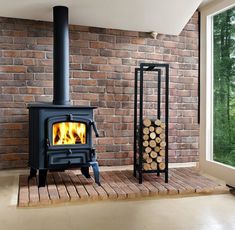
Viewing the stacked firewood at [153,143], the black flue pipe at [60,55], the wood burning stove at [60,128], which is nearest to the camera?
the wood burning stove at [60,128]

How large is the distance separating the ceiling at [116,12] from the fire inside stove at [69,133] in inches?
47.2

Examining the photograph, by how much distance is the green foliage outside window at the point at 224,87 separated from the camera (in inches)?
130

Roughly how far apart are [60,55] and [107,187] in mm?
A: 1391

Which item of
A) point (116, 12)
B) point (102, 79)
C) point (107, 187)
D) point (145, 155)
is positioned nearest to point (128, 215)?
point (107, 187)

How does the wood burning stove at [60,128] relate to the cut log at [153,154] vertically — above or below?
above

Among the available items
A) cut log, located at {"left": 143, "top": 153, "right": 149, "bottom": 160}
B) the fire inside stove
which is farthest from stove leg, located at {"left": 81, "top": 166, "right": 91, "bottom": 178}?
cut log, located at {"left": 143, "top": 153, "right": 149, "bottom": 160}

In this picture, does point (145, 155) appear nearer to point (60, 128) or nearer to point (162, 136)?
point (162, 136)

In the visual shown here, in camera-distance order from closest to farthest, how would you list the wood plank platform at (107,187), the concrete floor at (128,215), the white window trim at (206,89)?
the concrete floor at (128,215), the wood plank platform at (107,187), the white window trim at (206,89)

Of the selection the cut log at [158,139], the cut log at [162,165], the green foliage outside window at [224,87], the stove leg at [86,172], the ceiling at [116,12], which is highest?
the ceiling at [116,12]

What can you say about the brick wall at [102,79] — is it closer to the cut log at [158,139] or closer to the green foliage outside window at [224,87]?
the green foliage outside window at [224,87]

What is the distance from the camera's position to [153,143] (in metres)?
3.25

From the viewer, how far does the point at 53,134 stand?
2980 millimetres

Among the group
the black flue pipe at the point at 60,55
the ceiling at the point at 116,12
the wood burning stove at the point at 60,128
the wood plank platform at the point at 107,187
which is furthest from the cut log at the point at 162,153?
the ceiling at the point at 116,12

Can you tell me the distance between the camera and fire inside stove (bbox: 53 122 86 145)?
119 inches
